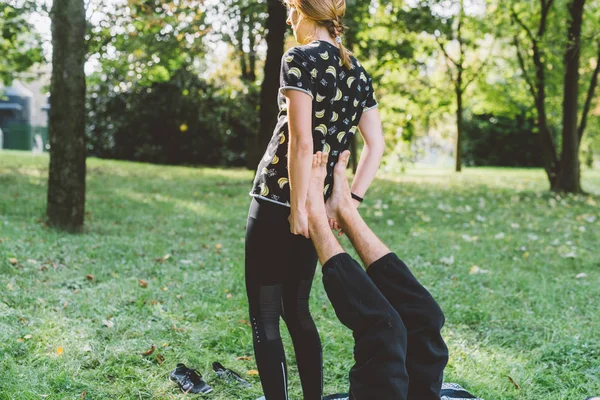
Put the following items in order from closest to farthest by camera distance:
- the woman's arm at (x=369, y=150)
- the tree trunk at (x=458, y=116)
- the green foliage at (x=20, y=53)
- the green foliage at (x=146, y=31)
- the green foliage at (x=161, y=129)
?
1. the woman's arm at (x=369, y=150)
2. the green foliage at (x=146, y=31)
3. the green foliage at (x=20, y=53)
4. the green foliage at (x=161, y=129)
5. the tree trunk at (x=458, y=116)

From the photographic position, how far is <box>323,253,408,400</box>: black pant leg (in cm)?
255

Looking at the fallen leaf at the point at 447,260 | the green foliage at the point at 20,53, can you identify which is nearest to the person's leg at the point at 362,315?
the fallen leaf at the point at 447,260

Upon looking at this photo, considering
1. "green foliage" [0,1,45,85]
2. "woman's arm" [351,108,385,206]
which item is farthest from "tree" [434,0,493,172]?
"woman's arm" [351,108,385,206]

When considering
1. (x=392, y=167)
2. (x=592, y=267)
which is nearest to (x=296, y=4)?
(x=592, y=267)

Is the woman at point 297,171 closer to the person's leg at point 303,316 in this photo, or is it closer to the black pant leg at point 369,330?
the person's leg at point 303,316

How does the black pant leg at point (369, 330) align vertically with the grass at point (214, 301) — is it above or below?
above

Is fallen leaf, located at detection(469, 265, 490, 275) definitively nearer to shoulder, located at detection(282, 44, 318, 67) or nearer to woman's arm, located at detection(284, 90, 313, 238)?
woman's arm, located at detection(284, 90, 313, 238)

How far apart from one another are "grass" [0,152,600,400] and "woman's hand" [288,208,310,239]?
1270 mm

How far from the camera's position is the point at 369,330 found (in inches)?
103

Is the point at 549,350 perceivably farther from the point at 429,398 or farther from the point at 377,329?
the point at 377,329

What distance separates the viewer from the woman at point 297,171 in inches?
99.3

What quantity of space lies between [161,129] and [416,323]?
21.3 metres

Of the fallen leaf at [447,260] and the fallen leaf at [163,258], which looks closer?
the fallen leaf at [163,258]

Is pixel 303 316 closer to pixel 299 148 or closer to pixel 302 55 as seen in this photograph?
pixel 299 148
